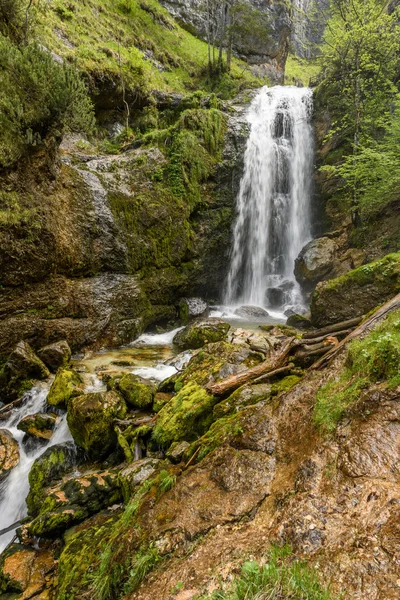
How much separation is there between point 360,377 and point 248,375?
6.53ft

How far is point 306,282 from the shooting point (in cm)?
1379

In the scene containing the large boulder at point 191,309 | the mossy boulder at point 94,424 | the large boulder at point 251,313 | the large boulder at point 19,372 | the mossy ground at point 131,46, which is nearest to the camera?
Result: the mossy boulder at point 94,424

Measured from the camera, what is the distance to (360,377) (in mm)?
2822

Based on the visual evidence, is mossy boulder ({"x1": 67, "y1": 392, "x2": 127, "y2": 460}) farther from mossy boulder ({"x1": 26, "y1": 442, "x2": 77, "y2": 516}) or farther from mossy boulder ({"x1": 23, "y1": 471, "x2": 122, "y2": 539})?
mossy boulder ({"x1": 23, "y1": 471, "x2": 122, "y2": 539})

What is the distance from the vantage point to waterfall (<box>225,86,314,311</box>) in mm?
14906

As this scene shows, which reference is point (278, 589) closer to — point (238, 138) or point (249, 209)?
point (249, 209)

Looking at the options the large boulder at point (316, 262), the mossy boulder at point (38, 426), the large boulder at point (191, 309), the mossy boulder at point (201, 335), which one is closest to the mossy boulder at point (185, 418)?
the mossy boulder at point (38, 426)

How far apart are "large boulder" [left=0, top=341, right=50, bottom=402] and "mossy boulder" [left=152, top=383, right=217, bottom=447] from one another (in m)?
4.11

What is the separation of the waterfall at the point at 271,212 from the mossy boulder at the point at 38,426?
1012 centimetres

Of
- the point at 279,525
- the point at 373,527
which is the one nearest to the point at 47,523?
the point at 279,525

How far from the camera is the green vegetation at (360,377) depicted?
102 inches

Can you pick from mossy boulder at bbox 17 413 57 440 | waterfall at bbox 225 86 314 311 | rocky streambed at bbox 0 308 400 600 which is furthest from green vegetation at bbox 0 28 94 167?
waterfall at bbox 225 86 314 311

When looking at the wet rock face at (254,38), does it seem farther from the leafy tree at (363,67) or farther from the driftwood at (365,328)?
the driftwood at (365,328)

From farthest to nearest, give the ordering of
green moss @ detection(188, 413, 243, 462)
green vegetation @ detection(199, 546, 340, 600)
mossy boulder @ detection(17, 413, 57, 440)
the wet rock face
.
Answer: the wet rock face < mossy boulder @ detection(17, 413, 57, 440) < green moss @ detection(188, 413, 243, 462) < green vegetation @ detection(199, 546, 340, 600)
